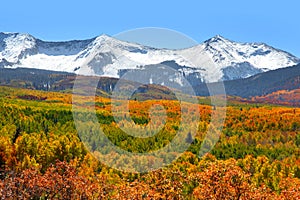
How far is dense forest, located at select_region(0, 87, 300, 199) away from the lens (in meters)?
28.4

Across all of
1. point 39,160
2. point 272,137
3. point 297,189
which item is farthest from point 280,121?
point 297,189

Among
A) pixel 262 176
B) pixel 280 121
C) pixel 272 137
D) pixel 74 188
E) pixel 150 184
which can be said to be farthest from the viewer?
pixel 280 121

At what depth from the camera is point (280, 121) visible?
568ft

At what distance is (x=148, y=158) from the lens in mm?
76125

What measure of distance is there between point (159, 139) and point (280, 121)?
8875cm

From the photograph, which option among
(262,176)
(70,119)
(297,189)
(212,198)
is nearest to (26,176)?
(212,198)

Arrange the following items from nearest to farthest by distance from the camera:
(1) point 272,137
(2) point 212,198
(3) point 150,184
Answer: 1. (2) point 212,198
2. (3) point 150,184
3. (1) point 272,137

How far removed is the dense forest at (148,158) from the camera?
28.4 metres

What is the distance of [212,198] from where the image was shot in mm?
26500

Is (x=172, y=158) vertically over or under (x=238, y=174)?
under

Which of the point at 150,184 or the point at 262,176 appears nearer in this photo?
the point at 150,184

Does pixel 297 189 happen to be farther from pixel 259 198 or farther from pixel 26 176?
pixel 26 176

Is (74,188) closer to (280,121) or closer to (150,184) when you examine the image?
(150,184)

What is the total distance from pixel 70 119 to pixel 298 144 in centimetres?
7468
